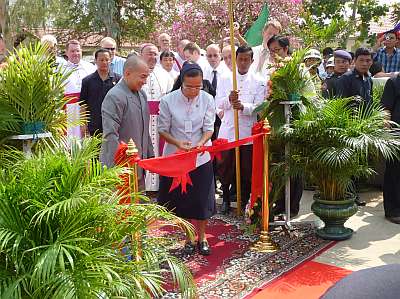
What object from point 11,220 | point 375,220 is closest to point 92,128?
point 375,220

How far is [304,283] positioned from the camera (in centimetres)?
395

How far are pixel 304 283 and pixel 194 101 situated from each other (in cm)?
177

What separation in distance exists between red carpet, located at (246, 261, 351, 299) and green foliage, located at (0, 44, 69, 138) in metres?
2.00

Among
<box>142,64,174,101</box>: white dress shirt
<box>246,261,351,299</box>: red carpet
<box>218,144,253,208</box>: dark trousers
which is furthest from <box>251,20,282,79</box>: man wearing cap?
<box>246,261,351,299</box>: red carpet

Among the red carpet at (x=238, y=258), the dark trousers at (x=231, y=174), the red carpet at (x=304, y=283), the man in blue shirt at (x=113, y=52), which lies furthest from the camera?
the man in blue shirt at (x=113, y=52)

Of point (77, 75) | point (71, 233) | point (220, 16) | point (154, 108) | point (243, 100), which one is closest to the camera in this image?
point (71, 233)

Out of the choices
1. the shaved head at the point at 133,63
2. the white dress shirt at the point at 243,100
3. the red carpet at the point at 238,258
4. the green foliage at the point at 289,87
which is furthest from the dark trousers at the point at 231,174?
the shaved head at the point at 133,63

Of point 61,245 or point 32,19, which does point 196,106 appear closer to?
point 61,245

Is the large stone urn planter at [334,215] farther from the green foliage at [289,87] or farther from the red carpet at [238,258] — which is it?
the green foliage at [289,87]

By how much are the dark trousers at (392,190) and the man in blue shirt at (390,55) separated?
3990mm

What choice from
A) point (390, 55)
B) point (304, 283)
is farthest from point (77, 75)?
point (390, 55)

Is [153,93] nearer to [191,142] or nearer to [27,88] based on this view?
[191,142]

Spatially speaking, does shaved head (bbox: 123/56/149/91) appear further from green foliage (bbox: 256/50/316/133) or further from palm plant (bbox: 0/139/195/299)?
palm plant (bbox: 0/139/195/299)

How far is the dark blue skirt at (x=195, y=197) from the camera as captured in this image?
4.50 meters
